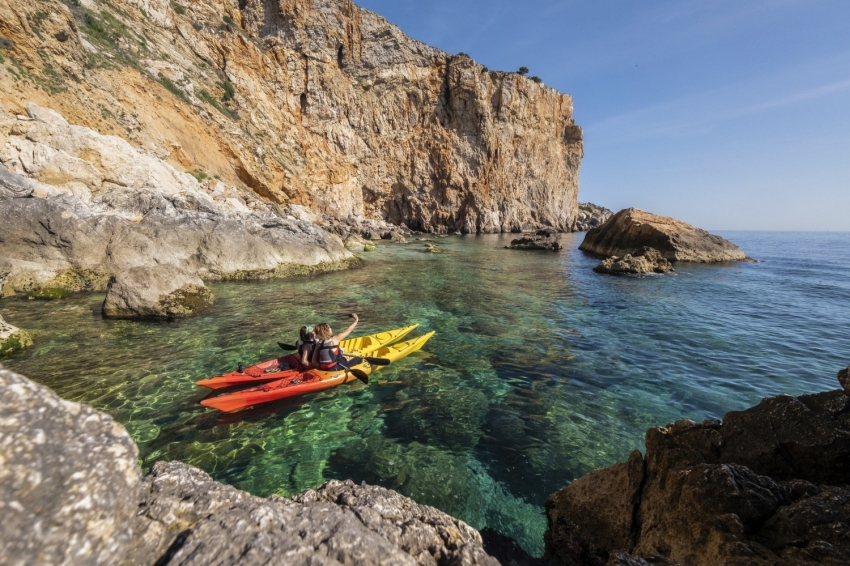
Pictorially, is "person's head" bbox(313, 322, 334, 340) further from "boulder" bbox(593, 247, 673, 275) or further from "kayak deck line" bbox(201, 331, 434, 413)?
"boulder" bbox(593, 247, 673, 275)

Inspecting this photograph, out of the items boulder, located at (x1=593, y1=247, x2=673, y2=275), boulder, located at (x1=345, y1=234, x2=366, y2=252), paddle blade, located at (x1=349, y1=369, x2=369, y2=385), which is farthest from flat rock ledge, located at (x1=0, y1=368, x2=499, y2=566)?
boulder, located at (x1=345, y1=234, x2=366, y2=252)

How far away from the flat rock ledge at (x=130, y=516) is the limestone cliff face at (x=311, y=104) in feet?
78.3

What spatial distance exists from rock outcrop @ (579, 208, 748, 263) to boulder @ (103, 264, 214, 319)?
30.4 metres

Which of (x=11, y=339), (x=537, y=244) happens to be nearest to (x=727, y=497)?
(x=11, y=339)

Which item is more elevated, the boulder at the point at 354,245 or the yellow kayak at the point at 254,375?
the boulder at the point at 354,245

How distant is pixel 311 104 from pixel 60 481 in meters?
54.6

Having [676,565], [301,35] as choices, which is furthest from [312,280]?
[301,35]

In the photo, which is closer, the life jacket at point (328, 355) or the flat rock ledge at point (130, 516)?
the flat rock ledge at point (130, 516)

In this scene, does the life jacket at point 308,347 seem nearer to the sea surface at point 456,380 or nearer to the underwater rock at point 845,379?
the sea surface at point 456,380

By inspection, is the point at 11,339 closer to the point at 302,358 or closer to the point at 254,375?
the point at 254,375

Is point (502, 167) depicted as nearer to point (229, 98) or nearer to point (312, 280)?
point (229, 98)

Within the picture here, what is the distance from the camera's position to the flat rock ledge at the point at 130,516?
1.64 meters

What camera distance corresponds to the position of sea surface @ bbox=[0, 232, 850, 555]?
18.4 ft

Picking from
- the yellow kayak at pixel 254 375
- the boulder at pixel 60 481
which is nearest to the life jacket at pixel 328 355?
the yellow kayak at pixel 254 375
